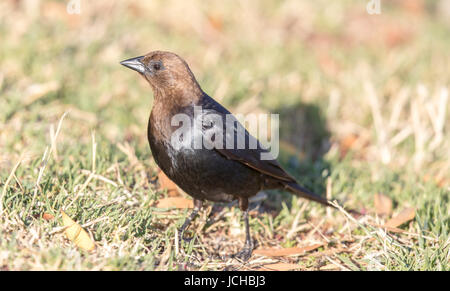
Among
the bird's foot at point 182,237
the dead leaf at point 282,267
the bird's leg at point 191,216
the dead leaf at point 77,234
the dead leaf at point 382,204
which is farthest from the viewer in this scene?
the dead leaf at point 382,204

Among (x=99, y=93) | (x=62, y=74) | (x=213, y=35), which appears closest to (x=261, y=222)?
(x=99, y=93)

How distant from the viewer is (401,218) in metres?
3.71

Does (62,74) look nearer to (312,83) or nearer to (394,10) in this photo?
(312,83)

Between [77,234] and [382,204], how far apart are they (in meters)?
2.38

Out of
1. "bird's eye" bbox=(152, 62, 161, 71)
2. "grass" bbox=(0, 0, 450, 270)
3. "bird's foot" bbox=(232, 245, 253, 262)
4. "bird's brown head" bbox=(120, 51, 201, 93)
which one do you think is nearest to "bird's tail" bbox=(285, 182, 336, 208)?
"grass" bbox=(0, 0, 450, 270)

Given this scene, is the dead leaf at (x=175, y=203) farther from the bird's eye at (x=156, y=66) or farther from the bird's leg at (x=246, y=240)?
the bird's eye at (x=156, y=66)

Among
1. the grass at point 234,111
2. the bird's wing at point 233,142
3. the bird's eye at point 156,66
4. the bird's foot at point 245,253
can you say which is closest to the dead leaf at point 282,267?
the grass at point 234,111

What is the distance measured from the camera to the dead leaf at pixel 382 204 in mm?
4027

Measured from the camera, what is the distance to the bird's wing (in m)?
3.33

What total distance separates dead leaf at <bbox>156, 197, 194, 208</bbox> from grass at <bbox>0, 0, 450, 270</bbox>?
0.21 feet

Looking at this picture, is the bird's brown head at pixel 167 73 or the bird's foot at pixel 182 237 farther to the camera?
the bird's brown head at pixel 167 73

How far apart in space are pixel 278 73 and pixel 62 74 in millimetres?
2471

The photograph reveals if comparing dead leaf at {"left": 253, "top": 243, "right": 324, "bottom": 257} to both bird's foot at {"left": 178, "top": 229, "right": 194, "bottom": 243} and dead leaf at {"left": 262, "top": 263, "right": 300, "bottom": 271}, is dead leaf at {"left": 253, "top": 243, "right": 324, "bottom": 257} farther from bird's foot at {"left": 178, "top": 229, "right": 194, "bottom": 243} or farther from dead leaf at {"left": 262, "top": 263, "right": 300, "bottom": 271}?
bird's foot at {"left": 178, "top": 229, "right": 194, "bottom": 243}

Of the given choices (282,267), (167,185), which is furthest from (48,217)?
(282,267)
